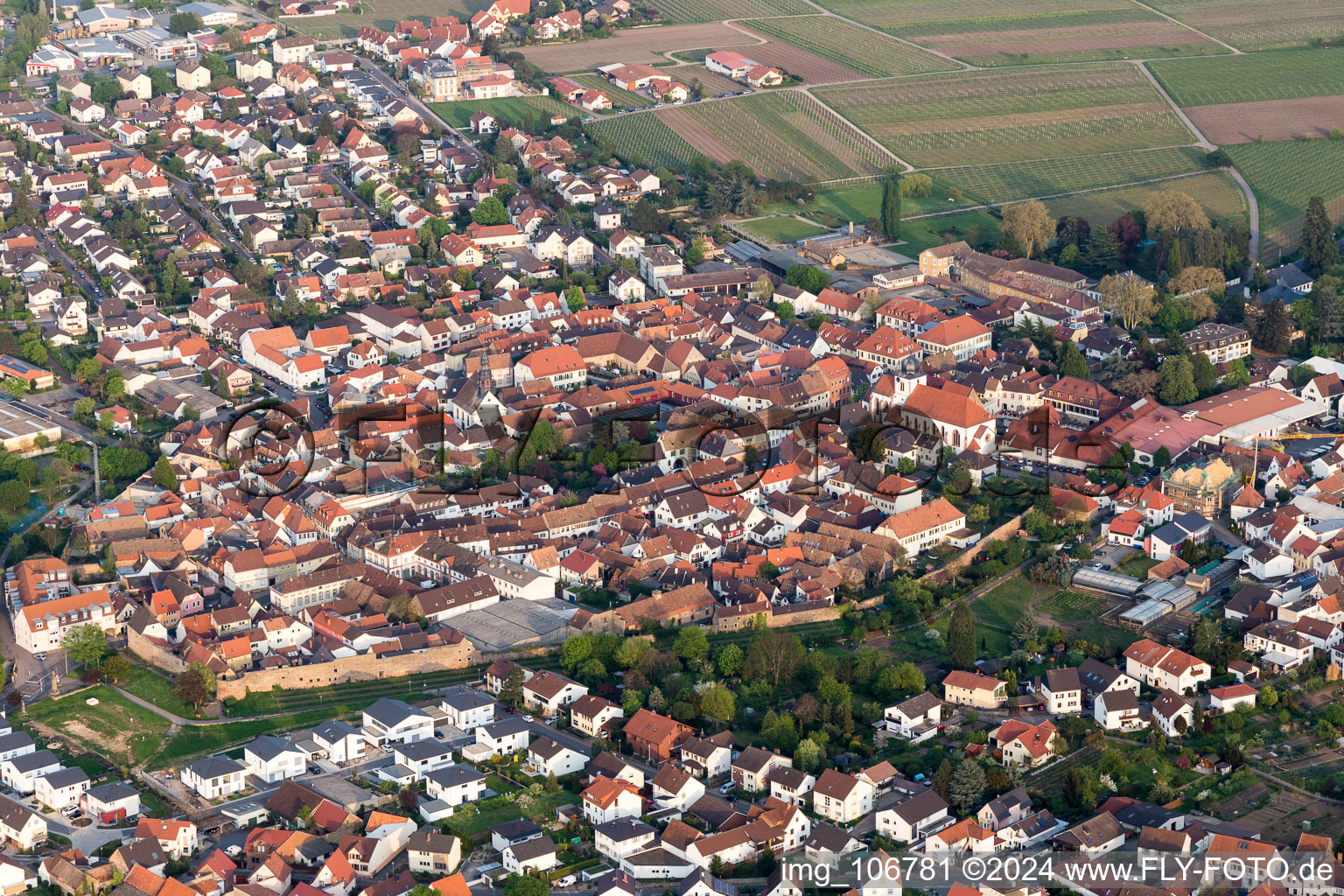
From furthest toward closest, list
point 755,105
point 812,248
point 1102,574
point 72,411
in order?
point 755,105 → point 812,248 → point 72,411 → point 1102,574

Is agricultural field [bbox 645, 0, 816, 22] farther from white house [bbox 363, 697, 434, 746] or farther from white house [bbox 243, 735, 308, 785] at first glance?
white house [bbox 243, 735, 308, 785]

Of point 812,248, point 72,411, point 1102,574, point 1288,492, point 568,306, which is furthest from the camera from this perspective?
point 812,248

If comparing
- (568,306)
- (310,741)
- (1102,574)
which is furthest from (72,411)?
(1102,574)

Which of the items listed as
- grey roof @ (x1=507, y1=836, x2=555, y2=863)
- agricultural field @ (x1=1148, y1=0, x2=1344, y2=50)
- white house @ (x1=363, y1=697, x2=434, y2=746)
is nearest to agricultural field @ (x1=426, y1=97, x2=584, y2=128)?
agricultural field @ (x1=1148, y1=0, x2=1344, y2=50)

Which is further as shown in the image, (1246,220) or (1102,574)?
(1246,220)

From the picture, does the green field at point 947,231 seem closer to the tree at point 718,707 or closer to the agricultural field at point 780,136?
the agricultural field at point 780,136

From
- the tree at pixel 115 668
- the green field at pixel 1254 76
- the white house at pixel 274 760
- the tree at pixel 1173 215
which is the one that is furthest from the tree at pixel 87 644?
the green field at pixel 1254 76

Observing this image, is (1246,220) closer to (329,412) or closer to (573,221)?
(573,221)
